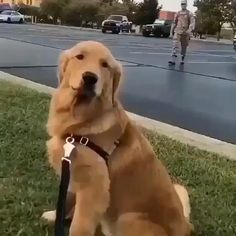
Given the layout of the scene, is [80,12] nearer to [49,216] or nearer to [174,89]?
[174,89]

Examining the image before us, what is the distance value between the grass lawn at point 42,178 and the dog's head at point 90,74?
1.22 m

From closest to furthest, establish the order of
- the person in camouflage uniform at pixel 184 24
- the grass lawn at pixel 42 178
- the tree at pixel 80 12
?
the grass lawn at pixel 42 178, the person in camouflage uniform at pixel 184 24, the tree at pixel 80 12

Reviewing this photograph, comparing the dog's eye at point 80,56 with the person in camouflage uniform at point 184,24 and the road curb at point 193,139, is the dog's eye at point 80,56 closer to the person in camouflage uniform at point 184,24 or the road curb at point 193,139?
the road curb at point 193,139

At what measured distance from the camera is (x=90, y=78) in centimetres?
299

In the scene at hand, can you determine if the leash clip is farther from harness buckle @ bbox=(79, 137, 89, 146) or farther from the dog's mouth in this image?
the dog's mouth

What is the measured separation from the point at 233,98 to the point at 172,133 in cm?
473

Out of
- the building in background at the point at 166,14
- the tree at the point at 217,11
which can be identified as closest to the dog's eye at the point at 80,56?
the tree at the point at 217,11

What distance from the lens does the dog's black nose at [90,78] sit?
298 cm

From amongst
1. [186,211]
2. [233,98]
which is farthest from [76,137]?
[233,98]

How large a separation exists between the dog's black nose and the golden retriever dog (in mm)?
48

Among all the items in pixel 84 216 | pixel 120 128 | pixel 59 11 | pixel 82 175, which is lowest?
pixel 59 11

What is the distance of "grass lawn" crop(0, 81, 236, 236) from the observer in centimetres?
410

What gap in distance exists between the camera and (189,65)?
18094mm

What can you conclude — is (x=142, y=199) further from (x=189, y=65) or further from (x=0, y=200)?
(x=189, y=65)
